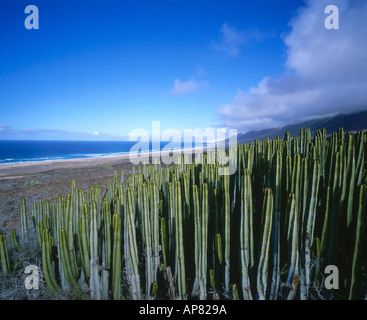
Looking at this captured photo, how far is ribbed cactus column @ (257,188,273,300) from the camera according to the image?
1.81 meters

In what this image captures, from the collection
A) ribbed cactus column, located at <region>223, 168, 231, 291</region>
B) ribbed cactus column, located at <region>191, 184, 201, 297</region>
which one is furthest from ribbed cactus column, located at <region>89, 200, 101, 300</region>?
ribbed cactus column, located at <region>223, 168, 231, 291</region>

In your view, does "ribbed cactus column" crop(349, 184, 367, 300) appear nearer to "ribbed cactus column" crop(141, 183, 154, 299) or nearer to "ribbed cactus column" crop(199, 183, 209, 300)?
"ribbed cactus column" crop(199, 183, 209, 300)

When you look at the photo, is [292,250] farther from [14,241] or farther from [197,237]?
[14,241]

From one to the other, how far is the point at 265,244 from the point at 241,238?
0.75 feet

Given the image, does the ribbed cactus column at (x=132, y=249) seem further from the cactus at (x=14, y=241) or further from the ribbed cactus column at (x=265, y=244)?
the cactus at (x=14, y=241)

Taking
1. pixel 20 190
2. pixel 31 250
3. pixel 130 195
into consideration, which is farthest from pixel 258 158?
pixel 20 190

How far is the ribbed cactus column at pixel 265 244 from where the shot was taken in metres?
1.81

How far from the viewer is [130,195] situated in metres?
2.31

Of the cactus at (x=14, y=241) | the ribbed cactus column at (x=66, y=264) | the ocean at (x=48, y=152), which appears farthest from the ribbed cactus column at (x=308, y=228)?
the ocean at (x=48, y=152)

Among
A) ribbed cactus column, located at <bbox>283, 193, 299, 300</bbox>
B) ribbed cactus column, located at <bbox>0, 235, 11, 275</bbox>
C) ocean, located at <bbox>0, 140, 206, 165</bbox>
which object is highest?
ocean, located at <bbox>0, 140, 206, 165</bbox>

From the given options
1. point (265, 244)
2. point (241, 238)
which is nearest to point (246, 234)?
point (241, 238)

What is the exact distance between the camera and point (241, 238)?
200 cm

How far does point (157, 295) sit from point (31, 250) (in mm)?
2411
